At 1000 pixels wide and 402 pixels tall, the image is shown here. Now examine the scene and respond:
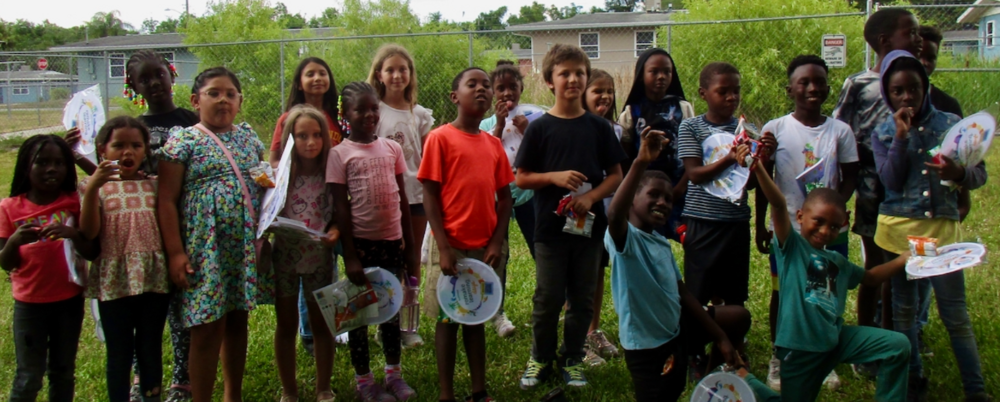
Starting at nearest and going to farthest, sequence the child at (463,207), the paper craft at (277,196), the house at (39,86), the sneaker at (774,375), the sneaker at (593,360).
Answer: the paper craft at (277,196)
the child at (463,207)
the sneaker at (774,375)
the sneaker at (593,360)
the house at (39,86)

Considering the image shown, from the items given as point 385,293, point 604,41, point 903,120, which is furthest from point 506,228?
point 604,41

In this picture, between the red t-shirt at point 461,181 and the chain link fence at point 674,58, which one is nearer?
the red t-shirt at point 461,181

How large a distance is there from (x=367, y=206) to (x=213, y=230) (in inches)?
28.4

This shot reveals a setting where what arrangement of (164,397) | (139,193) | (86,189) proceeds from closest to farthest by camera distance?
(86,189), (139,193), (164,397)

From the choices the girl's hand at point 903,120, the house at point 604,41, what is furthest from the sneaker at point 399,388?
the house at point 604,41

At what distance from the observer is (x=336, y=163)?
3.59 metres

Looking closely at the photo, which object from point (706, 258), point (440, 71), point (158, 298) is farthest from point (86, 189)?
point (440, 71)

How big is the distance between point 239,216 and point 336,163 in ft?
1.69

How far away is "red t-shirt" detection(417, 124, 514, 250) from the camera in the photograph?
3.55 metres

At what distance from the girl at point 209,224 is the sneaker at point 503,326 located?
1.76m

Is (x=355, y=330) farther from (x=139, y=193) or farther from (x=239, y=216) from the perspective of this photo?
(x=139, y=193)

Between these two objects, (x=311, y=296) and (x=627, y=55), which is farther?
(x=627, y=55)

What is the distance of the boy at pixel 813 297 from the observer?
3131 millimetres

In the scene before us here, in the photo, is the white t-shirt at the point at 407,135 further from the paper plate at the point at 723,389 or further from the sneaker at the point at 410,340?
the paper plate at the point at 723,389
